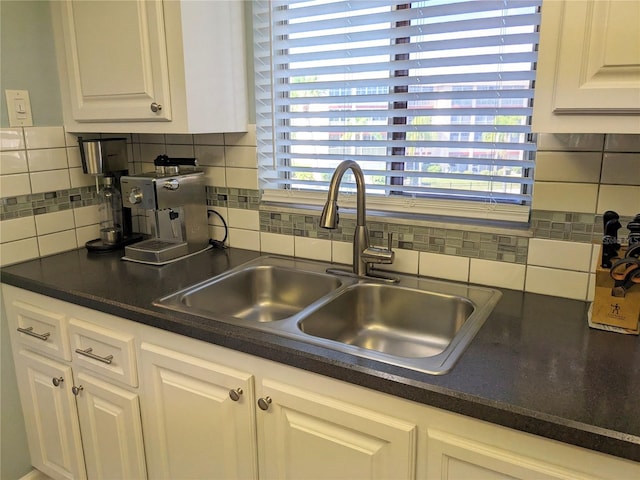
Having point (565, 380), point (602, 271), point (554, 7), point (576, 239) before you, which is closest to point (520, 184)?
point (576, 239)

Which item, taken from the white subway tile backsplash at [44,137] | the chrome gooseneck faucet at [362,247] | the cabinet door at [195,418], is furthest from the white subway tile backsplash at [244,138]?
the cabinet door at [195,418]

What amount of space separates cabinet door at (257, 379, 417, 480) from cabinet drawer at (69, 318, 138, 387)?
18.2 inches

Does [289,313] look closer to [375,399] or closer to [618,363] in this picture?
[375,399]

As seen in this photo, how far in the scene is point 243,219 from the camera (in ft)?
6.37

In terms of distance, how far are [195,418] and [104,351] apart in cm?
37

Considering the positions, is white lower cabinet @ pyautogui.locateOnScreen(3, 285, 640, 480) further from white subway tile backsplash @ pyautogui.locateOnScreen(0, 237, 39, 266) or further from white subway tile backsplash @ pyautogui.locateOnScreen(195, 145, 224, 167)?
white subway tile backsplash @ pyautogui.locateOnScreen(195, 145, 224, 167)

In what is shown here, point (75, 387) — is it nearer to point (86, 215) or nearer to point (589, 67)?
point (86, 215)

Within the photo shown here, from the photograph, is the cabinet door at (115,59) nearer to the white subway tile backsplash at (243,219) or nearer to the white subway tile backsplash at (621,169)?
the white subway tile backsplash at (243,219)

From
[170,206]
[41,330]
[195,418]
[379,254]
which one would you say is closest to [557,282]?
[379,254]

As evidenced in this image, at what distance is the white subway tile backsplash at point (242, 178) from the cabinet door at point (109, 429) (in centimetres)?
83

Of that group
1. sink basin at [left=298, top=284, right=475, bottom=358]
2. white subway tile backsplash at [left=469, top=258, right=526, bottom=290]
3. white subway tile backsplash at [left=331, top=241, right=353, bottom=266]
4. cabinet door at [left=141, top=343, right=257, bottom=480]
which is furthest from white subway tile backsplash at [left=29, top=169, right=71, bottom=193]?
white subway tile backsplash at [left=469, top=258, right=526, bottom=290]

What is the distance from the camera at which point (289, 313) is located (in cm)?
170

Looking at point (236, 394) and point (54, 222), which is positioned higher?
point (54, 222)

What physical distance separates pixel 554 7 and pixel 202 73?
106 cm
